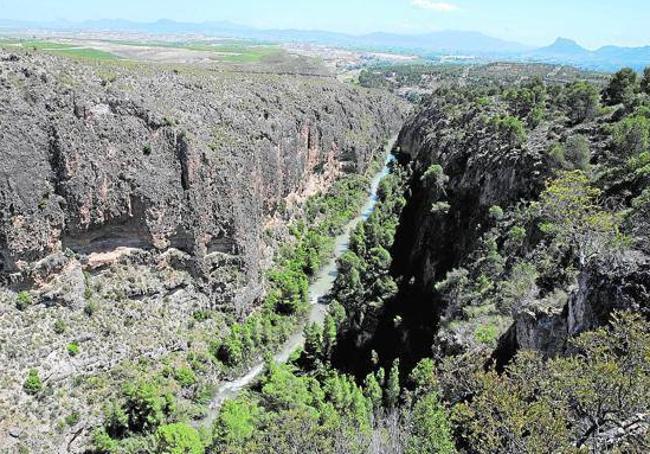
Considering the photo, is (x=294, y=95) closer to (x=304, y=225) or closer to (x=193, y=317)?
(x=304, y=225)

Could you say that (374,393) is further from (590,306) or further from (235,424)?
(590,306)

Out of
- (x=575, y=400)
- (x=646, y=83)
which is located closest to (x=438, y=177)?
(x=646, y=83)

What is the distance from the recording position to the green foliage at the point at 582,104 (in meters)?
59.6

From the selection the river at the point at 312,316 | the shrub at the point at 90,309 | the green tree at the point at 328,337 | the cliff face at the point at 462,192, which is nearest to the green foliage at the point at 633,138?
the cliff face at the point at 462,192

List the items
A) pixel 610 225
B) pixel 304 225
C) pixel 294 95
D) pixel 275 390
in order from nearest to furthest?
pixel 610 225 → pixel 275 390 → pixel 304 225 → pixel 294 95

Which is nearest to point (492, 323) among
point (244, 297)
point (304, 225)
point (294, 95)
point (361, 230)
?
point (244, 297)

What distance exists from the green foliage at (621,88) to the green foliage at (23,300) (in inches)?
2675

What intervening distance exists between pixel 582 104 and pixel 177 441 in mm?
58289

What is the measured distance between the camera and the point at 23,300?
44375 mm

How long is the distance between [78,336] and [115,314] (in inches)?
174

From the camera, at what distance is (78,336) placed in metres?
46.1

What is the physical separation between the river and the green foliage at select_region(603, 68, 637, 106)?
44.1m

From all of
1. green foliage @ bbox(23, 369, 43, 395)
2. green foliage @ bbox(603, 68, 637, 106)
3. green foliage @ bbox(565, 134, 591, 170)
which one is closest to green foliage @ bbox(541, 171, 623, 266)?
green foliage @ bbox(565, 134, 591, 170)

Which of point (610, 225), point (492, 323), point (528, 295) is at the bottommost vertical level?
point (492, 323)
